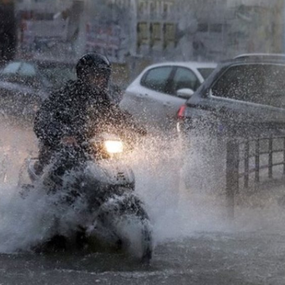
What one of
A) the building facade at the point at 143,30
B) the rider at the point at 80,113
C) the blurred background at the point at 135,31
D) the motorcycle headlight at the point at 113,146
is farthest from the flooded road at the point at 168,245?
the building facade at the point at 143,30

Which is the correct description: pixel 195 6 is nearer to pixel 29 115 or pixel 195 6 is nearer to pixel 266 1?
pixel 266 1

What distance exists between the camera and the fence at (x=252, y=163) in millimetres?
8945

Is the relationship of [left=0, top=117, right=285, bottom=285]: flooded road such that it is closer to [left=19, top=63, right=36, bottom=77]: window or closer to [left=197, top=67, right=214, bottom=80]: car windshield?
[left=197, top=67, right=214, bottom=80]: car windshield

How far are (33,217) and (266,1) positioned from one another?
1238 cm

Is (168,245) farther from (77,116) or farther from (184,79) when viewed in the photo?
(184,79)

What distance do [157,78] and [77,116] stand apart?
843 centimetres

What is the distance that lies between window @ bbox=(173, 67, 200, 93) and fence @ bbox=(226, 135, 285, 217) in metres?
5.16

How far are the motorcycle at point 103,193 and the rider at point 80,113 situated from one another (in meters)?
0.13

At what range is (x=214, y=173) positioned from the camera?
9625mm

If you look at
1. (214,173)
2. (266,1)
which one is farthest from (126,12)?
(214,173)

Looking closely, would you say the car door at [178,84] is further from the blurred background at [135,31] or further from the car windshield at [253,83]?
the blurred background at [135,31]

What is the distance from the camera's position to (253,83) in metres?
11.2

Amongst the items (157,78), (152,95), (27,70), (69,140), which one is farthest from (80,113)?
(27,70)

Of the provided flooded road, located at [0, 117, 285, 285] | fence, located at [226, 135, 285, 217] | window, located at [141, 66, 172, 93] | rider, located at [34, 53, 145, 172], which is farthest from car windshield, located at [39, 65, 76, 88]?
rider, located at [34, 53, 145, 172]
